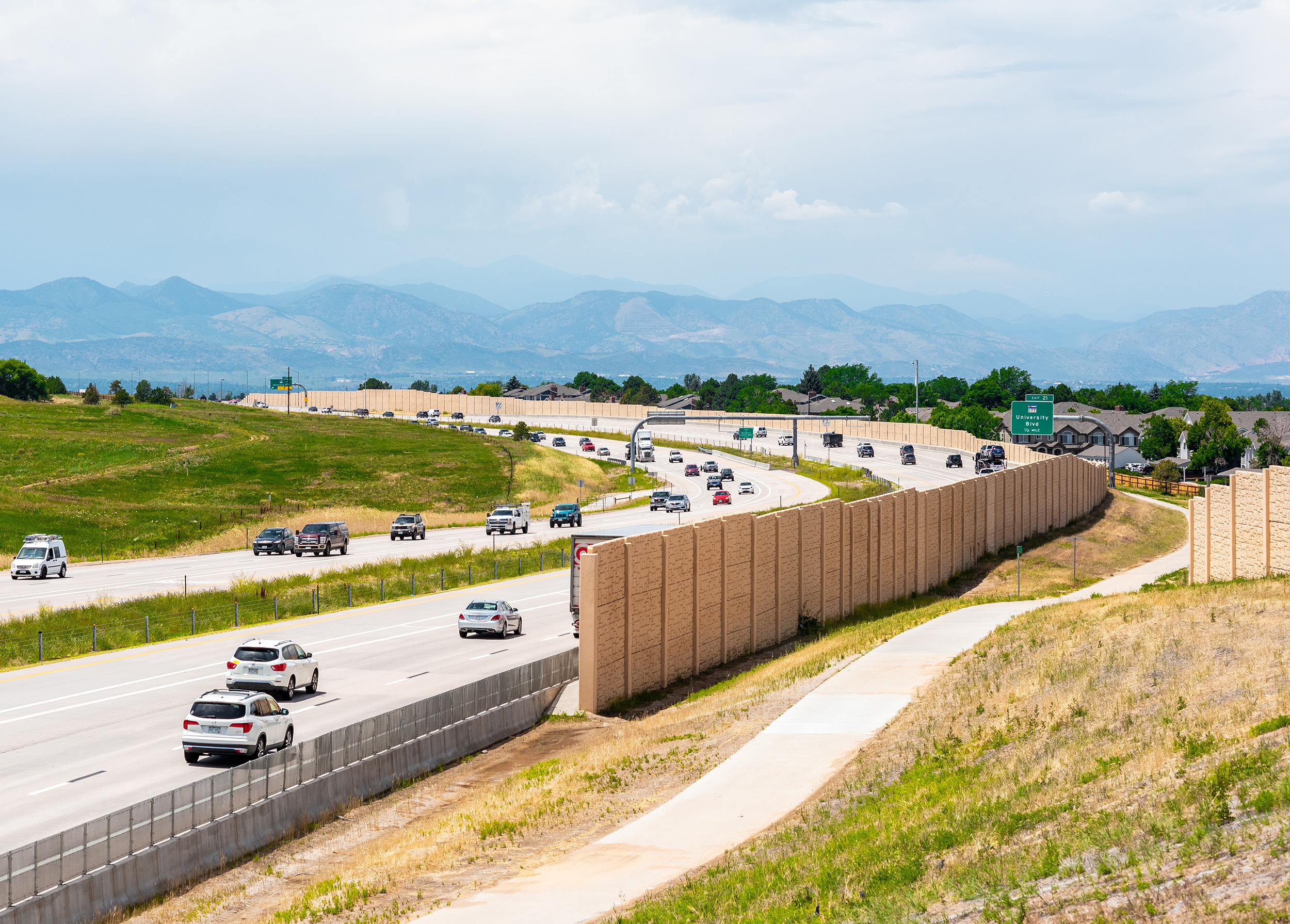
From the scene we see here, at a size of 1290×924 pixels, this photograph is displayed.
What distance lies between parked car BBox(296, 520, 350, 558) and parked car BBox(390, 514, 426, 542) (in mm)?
7506

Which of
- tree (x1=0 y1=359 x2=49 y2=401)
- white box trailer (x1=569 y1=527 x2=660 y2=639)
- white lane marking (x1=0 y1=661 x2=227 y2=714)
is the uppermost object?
tree (x1=0 y1=359 x2=49 y2=401)

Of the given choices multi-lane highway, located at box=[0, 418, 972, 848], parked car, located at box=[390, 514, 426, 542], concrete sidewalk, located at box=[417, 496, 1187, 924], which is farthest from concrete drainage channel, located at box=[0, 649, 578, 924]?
parked car, located at box=[390, 514, 426, 542]

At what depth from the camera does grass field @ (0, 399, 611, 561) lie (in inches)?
3287

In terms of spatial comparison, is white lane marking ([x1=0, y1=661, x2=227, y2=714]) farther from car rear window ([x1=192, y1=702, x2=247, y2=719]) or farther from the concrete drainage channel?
the concrete drainage channel

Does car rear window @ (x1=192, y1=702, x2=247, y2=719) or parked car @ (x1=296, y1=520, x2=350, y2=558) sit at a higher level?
car rear window @ (x1=192, y1=702, x2=247, y2=719)

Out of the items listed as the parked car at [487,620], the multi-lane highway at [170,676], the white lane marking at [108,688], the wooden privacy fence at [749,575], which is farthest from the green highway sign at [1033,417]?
the white lane marking at [108,688]

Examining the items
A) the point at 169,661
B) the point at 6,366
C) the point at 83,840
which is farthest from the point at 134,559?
the point at 6,366

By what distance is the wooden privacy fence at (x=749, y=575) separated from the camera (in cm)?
3519

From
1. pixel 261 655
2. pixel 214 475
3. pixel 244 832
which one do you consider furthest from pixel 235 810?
pixel 214 475

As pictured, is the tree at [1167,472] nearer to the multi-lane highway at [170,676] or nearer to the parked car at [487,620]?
the multi-lane highway at [170,676]

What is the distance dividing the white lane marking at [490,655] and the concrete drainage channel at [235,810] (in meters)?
8.19

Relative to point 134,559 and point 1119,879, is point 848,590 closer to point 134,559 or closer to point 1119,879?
point 1119,879

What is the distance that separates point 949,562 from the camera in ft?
200

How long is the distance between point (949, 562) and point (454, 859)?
44.2 m
